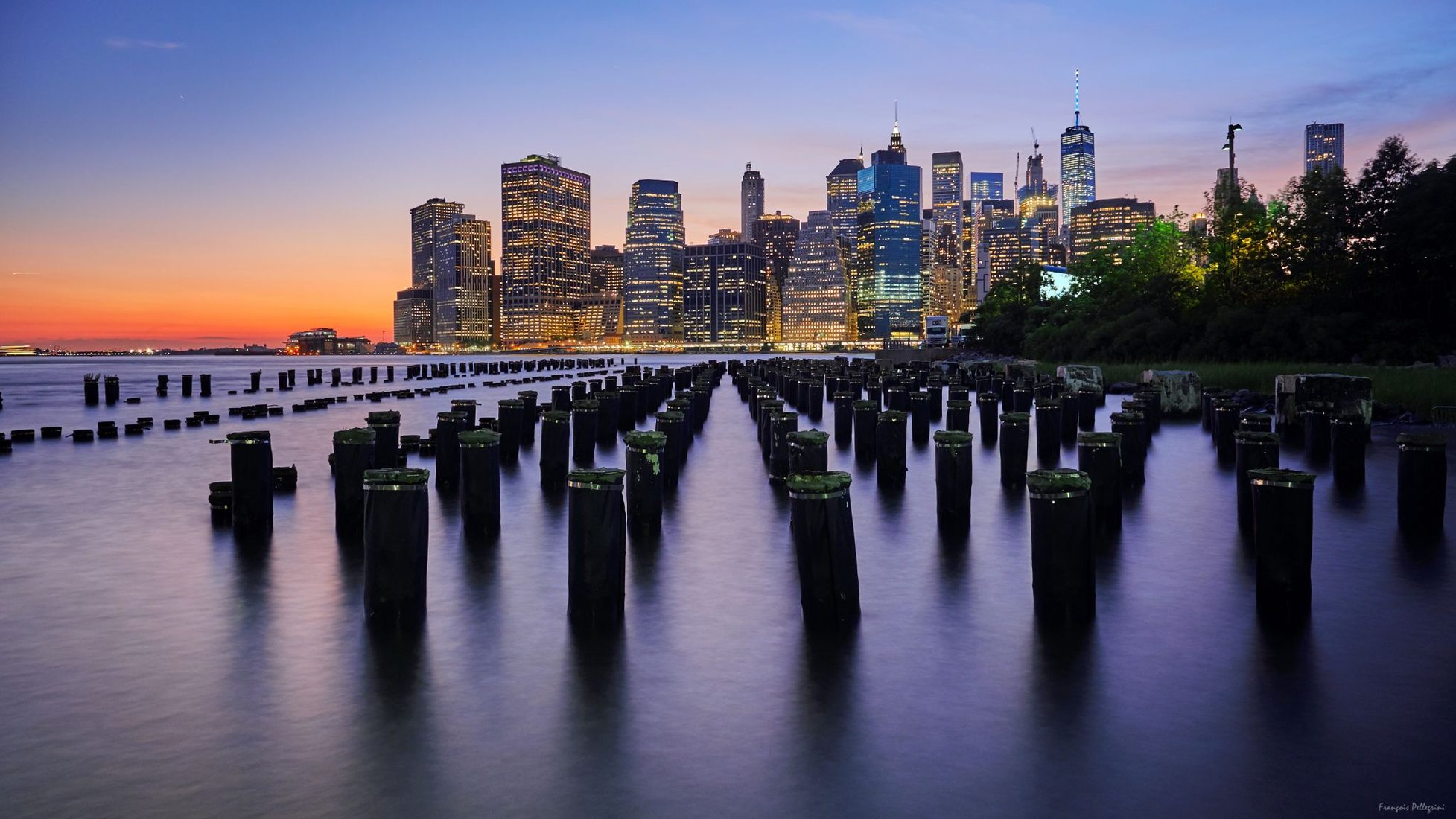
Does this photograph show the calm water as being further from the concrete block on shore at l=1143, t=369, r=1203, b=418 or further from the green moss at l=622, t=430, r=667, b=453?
the concrete block on shore at l=1143, t=369, r=1203, b=418

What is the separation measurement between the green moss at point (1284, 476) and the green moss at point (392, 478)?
7.11 m

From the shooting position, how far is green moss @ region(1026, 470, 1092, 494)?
8594 mm

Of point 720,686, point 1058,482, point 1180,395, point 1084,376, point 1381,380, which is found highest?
Result: point 1084,376

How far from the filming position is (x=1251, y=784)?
5668 mm

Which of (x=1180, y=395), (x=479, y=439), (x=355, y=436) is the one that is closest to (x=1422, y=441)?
(x=479, y=439)

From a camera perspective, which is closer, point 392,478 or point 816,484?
point 816,484

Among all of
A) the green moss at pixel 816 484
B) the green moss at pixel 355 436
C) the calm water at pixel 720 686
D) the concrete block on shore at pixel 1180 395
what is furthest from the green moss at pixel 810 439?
the concrete block on shore at pixel 1180 395

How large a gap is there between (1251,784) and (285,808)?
523cm

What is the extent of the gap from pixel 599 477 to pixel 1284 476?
577 cm

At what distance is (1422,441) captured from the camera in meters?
12.3

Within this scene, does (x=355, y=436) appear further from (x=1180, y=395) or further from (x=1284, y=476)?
(x=1180, y=395)

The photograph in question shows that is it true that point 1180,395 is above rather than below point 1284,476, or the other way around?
below

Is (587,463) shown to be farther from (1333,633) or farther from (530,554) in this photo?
(1333,633)

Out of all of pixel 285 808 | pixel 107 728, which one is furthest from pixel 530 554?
pixel 285 808
